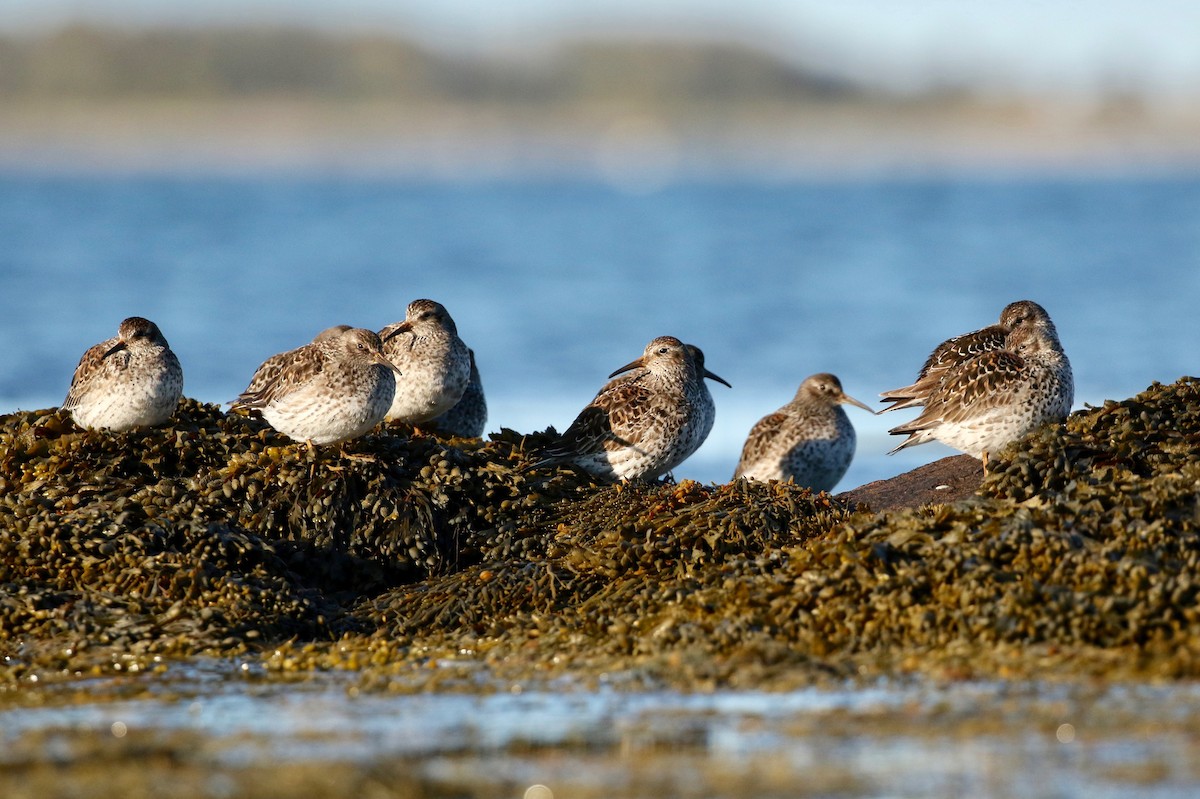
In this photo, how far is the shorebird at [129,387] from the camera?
888cm

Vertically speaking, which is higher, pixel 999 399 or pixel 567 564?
pixel 999 399

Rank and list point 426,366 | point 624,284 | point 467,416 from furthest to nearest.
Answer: point 624,284, point 467,416, point 426,366

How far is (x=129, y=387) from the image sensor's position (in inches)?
349

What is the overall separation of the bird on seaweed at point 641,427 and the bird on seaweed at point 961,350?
1.27m

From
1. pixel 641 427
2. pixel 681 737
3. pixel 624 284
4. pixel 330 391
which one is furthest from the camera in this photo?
pixel 624 284

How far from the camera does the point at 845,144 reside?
10144 cm

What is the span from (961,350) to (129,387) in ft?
18.2

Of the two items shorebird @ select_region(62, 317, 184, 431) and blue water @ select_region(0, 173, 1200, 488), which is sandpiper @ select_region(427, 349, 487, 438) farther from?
blue water @ select_region(0, 173, 1200, 488)

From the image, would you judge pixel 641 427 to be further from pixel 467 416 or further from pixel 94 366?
pixel 94 366

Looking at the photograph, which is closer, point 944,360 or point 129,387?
point 129,387

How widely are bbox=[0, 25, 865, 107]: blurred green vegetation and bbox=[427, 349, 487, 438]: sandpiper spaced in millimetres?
101555

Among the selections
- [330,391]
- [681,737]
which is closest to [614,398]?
[330,391]

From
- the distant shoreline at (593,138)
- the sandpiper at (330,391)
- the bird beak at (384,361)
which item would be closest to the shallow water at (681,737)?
the sandpiper at (330,391)

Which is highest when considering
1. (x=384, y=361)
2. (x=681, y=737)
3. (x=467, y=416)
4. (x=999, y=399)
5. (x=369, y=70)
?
(x=369, y=70)
